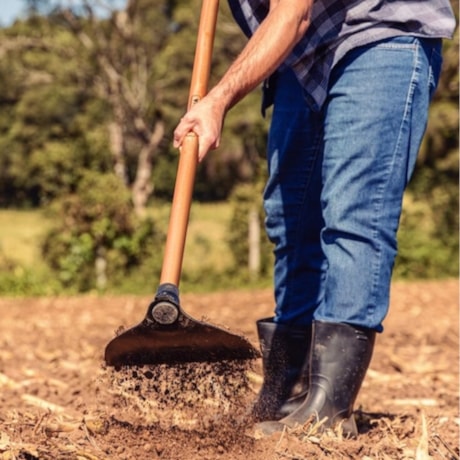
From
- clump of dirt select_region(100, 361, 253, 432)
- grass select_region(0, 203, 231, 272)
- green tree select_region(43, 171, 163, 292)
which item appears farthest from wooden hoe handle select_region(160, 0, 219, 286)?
grass select_region(0, 203, 231, 272)

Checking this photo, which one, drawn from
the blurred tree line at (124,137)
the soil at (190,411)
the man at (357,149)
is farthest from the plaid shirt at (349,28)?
the blurred tree line at (124,137)

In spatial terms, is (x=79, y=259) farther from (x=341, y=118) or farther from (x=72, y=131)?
(x=341, y=118)

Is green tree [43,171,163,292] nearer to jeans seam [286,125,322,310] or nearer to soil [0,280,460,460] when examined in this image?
soil [0,280,460,460]

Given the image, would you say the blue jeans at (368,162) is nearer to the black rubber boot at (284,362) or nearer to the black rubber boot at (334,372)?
the black rubber boot at (334,372)

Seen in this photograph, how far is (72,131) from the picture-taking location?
16609 millimetres

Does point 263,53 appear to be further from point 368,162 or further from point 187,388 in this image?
point 187,388

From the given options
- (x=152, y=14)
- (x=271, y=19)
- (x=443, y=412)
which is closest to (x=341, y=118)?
(x=271, y=19)

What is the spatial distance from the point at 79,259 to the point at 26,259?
2934 millimetres

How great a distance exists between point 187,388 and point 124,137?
2163 centimetres

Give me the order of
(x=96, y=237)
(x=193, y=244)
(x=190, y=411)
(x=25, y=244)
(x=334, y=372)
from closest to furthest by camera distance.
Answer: (x=190, y=411), (x=334, y=372), (x=96, y=237), (x=25, y=244), (x=193, y=244)

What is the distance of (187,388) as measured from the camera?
2.54 m

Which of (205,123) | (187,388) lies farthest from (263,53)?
(187,388)

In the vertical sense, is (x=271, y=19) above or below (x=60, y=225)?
above

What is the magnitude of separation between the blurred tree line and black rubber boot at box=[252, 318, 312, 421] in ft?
13.9
